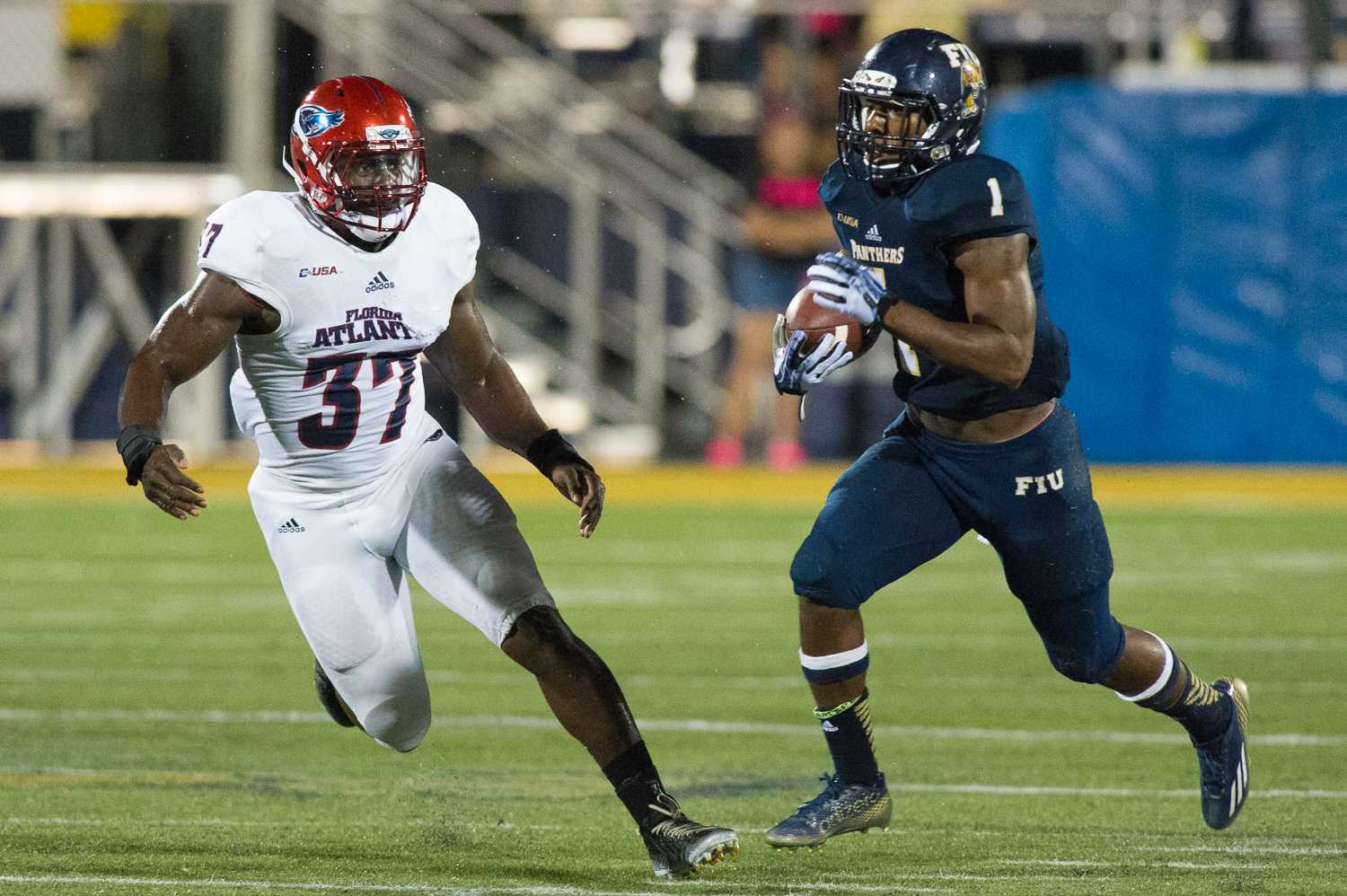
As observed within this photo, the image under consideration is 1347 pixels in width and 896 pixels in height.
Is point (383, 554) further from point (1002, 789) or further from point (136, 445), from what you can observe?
point (1002, 789)

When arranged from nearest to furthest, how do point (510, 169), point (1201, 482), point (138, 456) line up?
Answer: point (138, 456)
point (1201, 482)
point (510, 169)

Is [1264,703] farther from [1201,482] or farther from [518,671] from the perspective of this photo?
[1201,482]

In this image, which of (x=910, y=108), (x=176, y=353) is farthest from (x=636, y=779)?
(x=910, y=108)

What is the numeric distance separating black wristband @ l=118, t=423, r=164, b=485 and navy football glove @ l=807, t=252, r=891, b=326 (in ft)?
4.33

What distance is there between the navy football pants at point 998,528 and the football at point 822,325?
1.06ft

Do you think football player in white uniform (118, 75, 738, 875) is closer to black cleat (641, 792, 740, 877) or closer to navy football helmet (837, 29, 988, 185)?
black cleat (641, 792, 740, 877)

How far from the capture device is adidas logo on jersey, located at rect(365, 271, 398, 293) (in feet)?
14.4

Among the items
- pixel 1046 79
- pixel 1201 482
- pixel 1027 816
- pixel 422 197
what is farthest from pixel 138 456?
pixel 1046 79

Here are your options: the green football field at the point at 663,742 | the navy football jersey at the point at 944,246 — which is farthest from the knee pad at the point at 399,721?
the navy football jersey at the point at 944,246

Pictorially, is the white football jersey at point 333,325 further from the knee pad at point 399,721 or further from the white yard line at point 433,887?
the white yard line at point 433,887

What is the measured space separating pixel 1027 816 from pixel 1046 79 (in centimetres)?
1093

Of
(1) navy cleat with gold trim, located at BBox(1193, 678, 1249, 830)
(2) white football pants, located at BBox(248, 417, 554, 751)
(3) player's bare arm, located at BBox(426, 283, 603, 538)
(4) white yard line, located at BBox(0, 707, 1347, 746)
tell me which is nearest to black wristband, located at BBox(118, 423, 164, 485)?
(2) white football pants, located at BBox(248, 417, 554, 751)

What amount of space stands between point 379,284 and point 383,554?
0.58 metres

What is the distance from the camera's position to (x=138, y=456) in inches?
160
